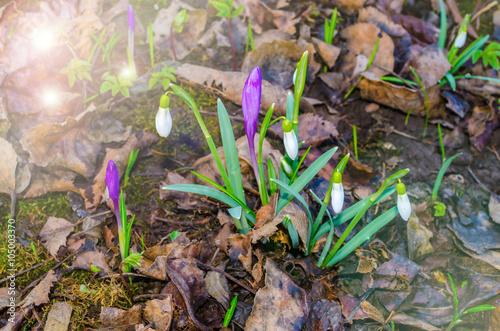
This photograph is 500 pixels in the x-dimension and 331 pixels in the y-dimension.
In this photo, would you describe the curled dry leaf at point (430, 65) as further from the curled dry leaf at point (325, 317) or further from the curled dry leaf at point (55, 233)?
the curled dry leaf at point (55, 233)

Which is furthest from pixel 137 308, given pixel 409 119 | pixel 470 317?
pixel 409 119

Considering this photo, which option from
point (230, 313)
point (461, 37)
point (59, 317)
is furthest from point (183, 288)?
point (461, 37)

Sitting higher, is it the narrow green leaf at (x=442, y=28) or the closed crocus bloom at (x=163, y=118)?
the closed crocus bloom at (x=163, y=118)

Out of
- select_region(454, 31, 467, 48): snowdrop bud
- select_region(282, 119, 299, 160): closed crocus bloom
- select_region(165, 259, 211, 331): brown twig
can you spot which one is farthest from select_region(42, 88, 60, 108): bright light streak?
select_region(454, 31, 467, 48): snowdrop bud

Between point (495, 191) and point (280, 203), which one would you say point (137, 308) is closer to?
point (280, 203)

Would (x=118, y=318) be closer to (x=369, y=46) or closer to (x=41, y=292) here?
(x=41, y=292)

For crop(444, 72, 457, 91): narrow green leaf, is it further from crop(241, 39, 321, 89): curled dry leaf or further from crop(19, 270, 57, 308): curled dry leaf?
crop(19, 270, 57, 308): curled dry leaf

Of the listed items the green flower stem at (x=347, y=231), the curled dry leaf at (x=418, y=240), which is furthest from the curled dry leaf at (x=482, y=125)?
the green flower stem at (x=347, y=231)
